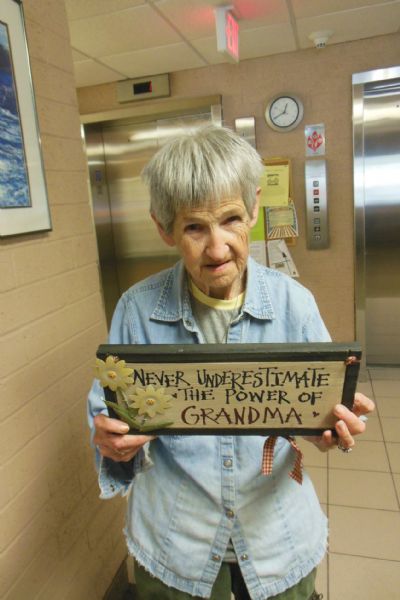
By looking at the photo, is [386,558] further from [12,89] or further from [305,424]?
[12,89]

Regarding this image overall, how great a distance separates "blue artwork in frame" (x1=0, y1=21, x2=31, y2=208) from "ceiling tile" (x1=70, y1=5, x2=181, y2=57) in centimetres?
144

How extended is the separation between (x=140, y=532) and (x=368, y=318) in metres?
3.09

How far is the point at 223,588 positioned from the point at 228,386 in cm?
49

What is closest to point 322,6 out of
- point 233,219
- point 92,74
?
point 92,74

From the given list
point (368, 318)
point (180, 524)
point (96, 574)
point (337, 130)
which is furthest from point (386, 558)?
point (337, 130)

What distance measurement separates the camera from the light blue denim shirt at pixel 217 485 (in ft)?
2.91

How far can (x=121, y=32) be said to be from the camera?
8.34 feet

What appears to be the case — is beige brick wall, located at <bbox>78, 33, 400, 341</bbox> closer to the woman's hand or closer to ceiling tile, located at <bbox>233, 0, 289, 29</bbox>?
ceiling tile, located at <bbox>233, 0, 289, 29</bbox>

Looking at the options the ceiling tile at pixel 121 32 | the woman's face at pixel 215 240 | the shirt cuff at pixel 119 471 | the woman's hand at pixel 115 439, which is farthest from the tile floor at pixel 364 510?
the ceiling tile at pixel 121 32

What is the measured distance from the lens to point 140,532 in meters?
0.95

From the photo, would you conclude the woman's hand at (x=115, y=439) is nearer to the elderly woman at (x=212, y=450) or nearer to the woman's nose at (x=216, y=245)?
the elderly woman at (x=212, y=450)

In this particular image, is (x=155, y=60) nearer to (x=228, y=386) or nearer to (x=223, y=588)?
(x=228, y=386)

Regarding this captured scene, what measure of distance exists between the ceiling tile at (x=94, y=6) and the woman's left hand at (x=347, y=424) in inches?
89.4

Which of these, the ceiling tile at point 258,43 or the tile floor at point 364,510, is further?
the ceiling tile at point 258,43
